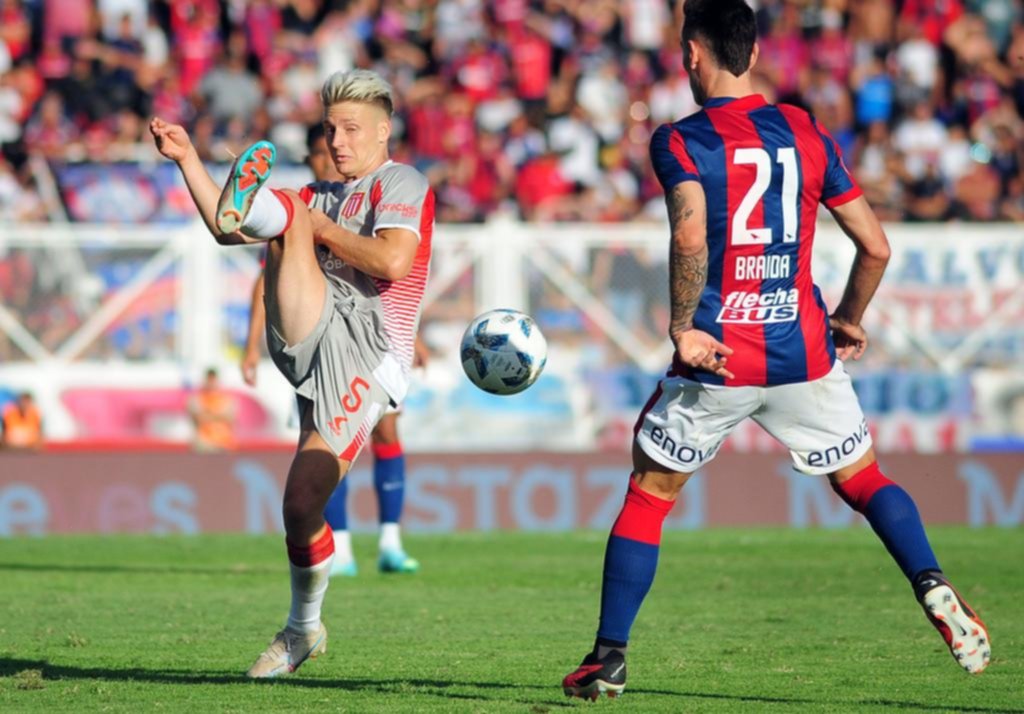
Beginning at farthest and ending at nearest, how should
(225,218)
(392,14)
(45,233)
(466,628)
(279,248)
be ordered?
(392,14) → (45,233) → (466,628) → (279,248) → (225,218)

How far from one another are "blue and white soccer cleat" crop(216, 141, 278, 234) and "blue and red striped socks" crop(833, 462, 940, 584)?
7.95 feet

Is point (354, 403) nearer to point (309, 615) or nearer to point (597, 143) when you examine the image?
point (309, 615)

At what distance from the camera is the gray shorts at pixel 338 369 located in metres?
6.82

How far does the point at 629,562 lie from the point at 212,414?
36.3ft

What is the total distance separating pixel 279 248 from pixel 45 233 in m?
11.1

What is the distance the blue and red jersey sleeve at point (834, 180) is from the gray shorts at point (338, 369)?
6.19ft

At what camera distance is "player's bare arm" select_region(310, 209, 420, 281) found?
6668mm

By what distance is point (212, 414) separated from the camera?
16.9 m

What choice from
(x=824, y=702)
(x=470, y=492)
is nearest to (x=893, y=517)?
(x=824, y=702)

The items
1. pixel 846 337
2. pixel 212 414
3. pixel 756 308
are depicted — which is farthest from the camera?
pixel 212 414

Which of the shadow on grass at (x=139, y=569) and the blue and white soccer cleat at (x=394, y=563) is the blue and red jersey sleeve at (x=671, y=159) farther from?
the shadow on grass at (x=139, y=569)

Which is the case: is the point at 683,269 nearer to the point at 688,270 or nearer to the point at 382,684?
the point at 688,270

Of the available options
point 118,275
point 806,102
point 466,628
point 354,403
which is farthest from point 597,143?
point 354,403

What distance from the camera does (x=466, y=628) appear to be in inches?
342
